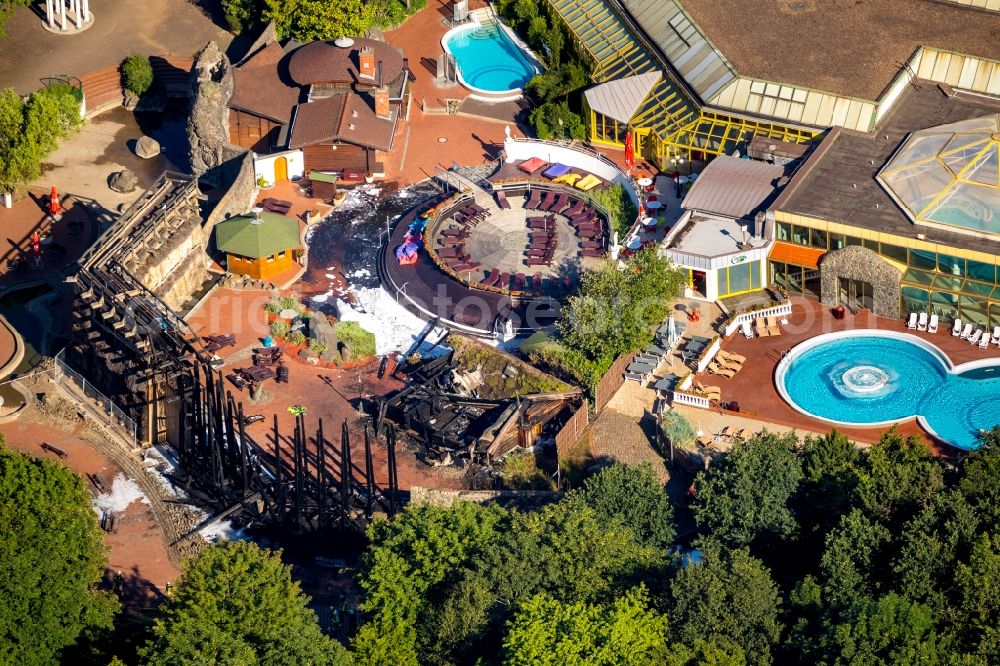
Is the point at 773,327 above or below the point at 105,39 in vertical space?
below

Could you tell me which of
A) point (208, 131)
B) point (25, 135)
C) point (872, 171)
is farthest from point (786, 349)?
point (25, 135)

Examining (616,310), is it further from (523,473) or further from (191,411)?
(191,411)

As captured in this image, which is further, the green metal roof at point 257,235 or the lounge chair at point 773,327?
the green metal roof at point 257,235

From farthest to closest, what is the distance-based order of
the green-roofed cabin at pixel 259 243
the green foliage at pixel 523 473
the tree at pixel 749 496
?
the green-roofed cabin at pixel 259 243
the green foliage at pixel 523 473
the tree at pixel 749 496

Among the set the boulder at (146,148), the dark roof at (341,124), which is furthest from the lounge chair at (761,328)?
the boulder at (146,148)

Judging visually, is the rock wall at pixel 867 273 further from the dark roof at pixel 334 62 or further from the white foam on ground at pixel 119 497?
the white foam on ground at pixel 119 497

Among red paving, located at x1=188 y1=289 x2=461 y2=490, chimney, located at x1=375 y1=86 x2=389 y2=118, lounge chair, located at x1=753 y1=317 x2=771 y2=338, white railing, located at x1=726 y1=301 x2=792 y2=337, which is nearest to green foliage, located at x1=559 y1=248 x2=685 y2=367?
white railing, located at x1=726 y1=301 x2=792 y2=337
